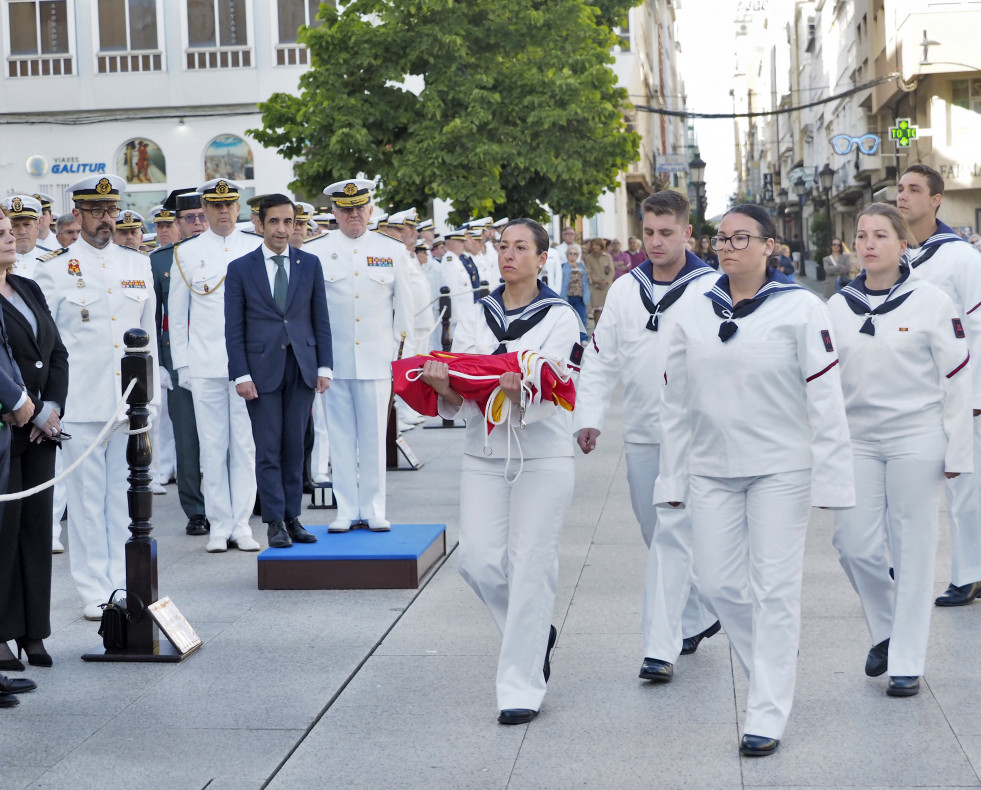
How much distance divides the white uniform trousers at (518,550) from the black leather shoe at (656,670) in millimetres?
560

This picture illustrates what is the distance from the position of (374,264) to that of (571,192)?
681 inches

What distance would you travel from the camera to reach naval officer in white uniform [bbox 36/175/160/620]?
23.5 feet

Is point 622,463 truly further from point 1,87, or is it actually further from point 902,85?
point 902,85

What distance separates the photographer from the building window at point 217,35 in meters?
35.5

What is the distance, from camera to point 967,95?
143 feet

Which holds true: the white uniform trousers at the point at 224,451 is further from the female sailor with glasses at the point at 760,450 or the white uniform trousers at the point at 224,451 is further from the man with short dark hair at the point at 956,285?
the female sailor with glasses at the point at 760,450

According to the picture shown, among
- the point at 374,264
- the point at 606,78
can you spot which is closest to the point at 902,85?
the point at 606,78

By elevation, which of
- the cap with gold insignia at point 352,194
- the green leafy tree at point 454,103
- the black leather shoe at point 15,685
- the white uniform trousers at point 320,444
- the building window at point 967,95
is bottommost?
the black leather shoe at point 15,685

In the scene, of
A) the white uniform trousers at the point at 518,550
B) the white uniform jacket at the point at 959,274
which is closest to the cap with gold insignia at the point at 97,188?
the white uniform trousers at the point at 518,550

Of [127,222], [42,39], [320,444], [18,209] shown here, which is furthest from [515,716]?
[42,39]

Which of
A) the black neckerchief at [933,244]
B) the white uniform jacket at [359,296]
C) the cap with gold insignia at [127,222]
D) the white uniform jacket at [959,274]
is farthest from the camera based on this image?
the cap with gold insignia at [127,222]

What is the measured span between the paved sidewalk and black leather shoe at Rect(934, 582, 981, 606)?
0.26ft

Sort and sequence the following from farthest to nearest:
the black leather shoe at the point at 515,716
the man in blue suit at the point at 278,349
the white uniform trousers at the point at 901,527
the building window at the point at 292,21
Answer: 1. the building window at the point at 292,21
2. the man in blue suit at the point at 278,349
3. the white uniform trousers at the point at 901,527
4. the black leather shoe at the point at 515,716

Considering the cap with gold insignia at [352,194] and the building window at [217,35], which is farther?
the building window at [217,35]
